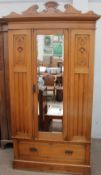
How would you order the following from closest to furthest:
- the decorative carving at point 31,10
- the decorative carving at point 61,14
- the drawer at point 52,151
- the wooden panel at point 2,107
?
the decorative carving at point 61,14, the decorative carving at point 31,10, the drawer at point 52,151, the wooden panel at point 2,107

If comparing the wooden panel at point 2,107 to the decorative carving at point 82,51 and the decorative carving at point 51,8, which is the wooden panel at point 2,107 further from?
the decorative carving at point 82,51

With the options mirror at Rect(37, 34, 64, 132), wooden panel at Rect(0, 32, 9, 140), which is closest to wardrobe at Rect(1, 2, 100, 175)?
mirror at Rect(37, 34, 64, 132)

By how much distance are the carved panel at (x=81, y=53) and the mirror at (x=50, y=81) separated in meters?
0.18

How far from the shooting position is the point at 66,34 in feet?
8.19

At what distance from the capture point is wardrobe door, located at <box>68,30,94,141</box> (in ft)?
8.18

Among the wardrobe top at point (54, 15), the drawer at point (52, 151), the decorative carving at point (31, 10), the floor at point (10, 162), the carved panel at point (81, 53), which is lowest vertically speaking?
the floor at point (10, 162)

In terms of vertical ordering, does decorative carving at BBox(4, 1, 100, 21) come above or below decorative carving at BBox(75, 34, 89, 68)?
above

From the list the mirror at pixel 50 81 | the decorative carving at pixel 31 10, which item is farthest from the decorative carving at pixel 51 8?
the mirror at pixel 50 81

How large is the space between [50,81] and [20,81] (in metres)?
0.37

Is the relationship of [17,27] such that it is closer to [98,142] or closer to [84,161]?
[84,161]

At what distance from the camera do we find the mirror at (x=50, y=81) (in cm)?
258

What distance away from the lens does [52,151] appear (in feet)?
9.27

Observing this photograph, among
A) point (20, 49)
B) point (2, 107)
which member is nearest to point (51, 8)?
point (20, 49)

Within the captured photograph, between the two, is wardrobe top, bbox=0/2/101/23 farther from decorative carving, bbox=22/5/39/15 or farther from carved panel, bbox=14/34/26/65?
carved panel, bbox=14/34/26/65
